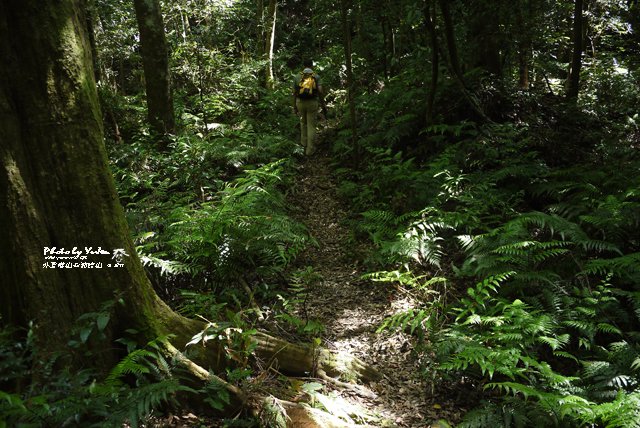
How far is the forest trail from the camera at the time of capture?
3590 millimetres

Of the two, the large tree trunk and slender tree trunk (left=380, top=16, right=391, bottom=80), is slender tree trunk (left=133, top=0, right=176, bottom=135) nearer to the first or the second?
slender tree trunk (left=380, top=16, right=391, bottom=80)

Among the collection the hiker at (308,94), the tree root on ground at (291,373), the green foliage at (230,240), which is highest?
the hiker at (308,94)

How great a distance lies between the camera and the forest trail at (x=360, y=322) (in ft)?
11.8

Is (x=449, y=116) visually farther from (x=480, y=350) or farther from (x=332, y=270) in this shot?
(x=480, y=350)

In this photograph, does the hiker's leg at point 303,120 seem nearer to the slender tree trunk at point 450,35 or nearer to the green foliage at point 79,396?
the slender tree trunk at point 450,35

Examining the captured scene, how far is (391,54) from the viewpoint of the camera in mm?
12727

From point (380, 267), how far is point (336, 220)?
2.10 m

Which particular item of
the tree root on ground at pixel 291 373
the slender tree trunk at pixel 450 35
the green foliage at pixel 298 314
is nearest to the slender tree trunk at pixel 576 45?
the slender tree trunk at pixel 450 35

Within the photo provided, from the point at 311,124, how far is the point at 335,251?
5.32 m

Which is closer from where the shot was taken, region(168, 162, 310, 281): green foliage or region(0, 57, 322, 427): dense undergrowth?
region(0, 57, 322, 427): dense undergrowth

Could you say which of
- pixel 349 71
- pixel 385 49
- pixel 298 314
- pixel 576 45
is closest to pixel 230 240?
pixel 298 314

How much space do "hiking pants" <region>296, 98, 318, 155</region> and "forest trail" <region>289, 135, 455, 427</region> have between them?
3.49 meters

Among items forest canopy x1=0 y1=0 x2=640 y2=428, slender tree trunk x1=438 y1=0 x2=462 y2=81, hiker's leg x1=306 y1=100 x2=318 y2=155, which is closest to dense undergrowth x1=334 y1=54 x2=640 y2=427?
forest canopy x1=0 y1=0 x2=640 y2=428

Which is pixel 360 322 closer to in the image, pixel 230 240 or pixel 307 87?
pixel 230 240
